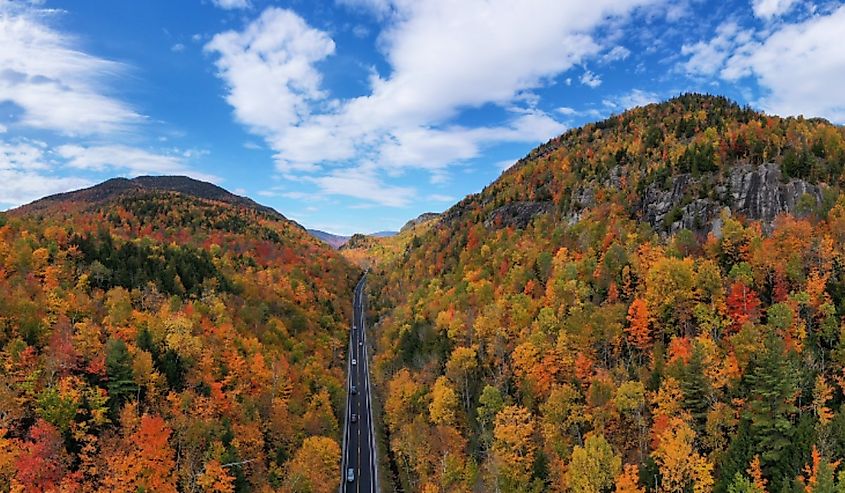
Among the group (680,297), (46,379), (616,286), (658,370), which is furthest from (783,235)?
(46,379)

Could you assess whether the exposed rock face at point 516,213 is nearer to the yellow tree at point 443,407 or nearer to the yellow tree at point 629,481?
the yellow tree at point 443,407

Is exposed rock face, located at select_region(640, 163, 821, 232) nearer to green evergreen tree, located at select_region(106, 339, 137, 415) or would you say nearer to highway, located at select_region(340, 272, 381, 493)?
highway, located at select_region(340, 272, 381, 493)

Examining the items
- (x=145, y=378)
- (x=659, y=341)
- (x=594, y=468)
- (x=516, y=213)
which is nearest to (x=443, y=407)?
(x=594, y=468)

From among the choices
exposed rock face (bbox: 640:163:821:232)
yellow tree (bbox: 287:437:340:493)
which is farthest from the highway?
exposed rock face (bbox: 640:163:821:232)

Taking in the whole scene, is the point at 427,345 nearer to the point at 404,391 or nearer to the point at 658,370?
the point at 404,391

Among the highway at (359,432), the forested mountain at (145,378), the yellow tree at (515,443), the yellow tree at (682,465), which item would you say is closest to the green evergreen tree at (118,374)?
the forested mountain at (145,378)
